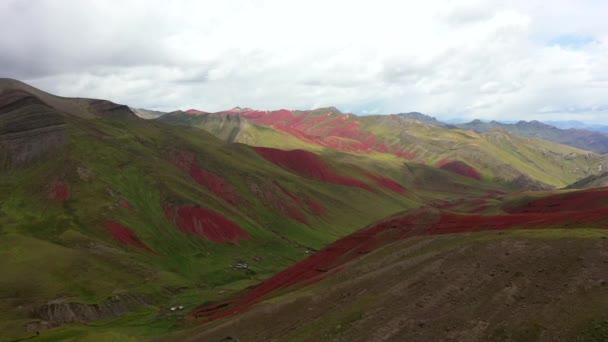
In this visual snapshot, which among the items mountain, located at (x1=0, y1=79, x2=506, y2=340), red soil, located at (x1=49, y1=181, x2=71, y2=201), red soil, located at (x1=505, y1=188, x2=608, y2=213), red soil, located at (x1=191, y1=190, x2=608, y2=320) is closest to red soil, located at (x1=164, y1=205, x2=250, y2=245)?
mountain, located at (x1=0, y1=79, x2=506, y2=340)

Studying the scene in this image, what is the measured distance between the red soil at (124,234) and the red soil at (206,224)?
1639 cm

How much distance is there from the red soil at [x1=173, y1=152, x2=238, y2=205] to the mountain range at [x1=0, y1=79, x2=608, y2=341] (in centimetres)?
76

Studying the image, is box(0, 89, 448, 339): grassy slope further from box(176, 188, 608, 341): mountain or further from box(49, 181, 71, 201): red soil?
box(176, 188, 608, 341): mountain

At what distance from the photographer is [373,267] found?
201 feet

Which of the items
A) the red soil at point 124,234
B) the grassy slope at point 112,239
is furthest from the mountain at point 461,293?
the red soil at point 124,234

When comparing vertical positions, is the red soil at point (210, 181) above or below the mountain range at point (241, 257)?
above

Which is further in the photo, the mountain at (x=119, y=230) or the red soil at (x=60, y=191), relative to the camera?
the red soil at (x=60, y=191)

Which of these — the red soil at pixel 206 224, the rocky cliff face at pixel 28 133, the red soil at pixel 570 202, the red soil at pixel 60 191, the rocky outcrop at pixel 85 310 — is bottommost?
the rocky outcrop at pixel 85 310

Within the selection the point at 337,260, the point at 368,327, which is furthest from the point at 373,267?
the point at 337,260

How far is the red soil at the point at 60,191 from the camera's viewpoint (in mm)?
148375

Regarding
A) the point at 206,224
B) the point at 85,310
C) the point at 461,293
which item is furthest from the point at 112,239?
the point at 461,293

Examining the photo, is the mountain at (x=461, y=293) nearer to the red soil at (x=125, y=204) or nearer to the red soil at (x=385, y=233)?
the red soil at (x=385, y=233)

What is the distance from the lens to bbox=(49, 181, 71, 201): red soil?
487ft

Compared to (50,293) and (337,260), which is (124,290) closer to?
(50,293)
